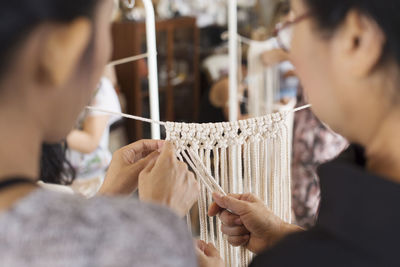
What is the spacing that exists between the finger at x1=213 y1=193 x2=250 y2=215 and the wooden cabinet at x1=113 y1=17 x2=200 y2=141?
233cm

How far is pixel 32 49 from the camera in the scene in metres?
0.48

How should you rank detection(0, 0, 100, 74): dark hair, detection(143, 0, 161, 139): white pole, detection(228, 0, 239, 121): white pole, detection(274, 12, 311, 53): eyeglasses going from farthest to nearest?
detection(228, 0, 239, 121): white pole
detection(143, 0, 161, 139): white pole
detection(274, 12, 311, 53): eyeglasses
detection(0, 0, 100, 74): dark hair

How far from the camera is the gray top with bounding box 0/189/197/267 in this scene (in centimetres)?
46

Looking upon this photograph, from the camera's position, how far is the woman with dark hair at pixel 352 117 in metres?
0.55

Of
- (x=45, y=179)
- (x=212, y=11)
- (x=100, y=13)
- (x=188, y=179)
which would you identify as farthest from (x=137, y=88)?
(x=100, y=13)

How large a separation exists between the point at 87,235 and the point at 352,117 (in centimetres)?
34

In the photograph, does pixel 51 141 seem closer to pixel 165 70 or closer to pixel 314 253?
pixel 314 253

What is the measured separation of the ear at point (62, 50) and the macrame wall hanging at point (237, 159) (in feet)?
1.57

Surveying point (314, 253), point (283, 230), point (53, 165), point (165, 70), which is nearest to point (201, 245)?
point (283, 230)

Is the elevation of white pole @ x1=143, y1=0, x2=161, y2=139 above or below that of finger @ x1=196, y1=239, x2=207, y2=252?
above

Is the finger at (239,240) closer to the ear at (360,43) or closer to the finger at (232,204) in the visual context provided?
the finger at (232,204)

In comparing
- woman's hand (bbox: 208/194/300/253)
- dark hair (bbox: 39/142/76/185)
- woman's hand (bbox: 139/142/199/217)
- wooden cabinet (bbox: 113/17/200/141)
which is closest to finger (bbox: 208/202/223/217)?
woman's hand (bbox: 208/194/300/253)

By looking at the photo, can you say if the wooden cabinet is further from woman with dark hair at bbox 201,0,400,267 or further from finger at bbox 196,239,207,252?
woman with dark hair at bbox 201,0,400,267

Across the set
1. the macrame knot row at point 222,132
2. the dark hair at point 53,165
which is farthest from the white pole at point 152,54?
the dark hair at point 53,165
